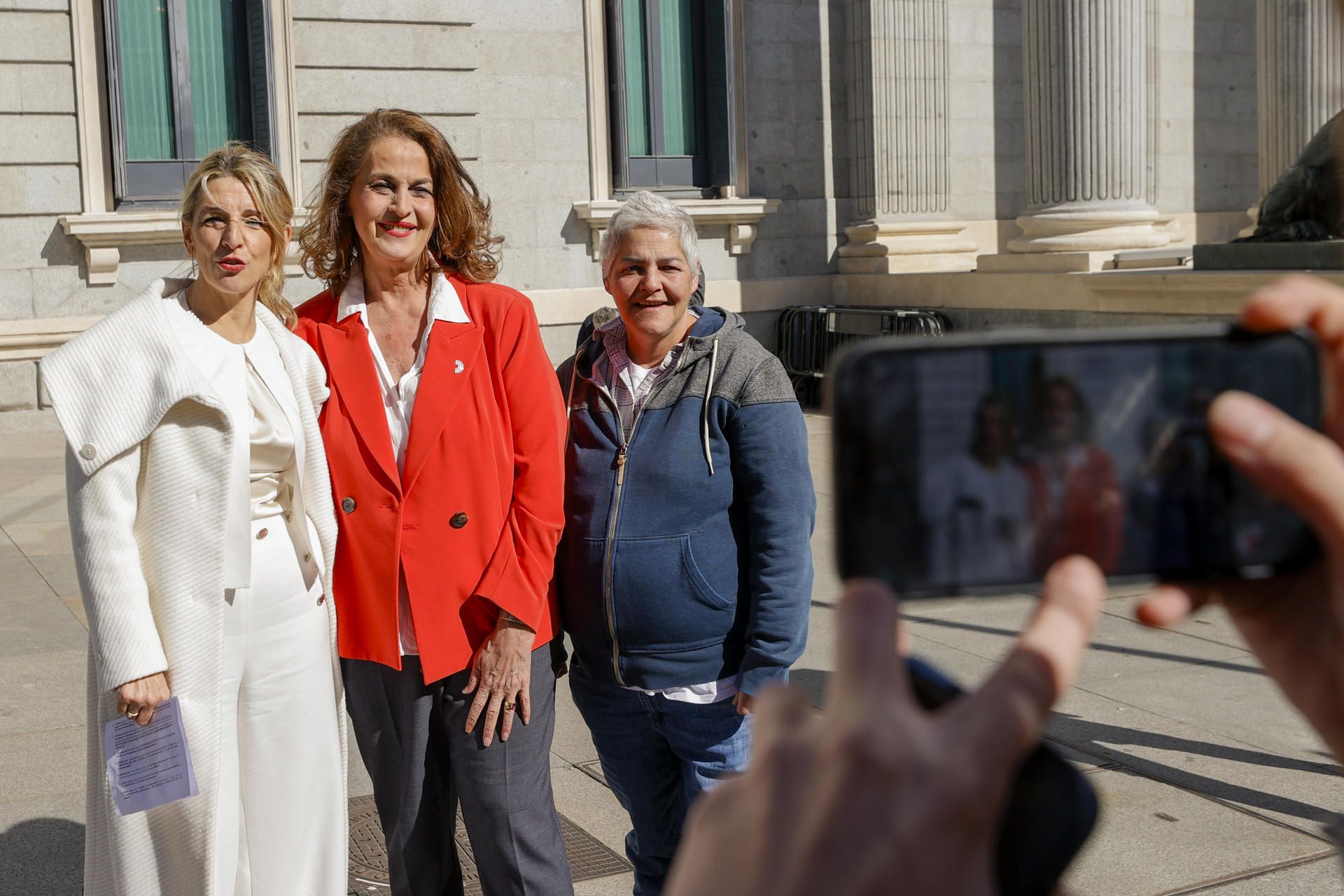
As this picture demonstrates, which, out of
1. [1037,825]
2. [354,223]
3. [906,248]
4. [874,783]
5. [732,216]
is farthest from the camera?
[906,248]

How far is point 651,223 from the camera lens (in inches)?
142

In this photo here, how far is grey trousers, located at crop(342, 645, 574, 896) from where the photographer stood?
3449 mm

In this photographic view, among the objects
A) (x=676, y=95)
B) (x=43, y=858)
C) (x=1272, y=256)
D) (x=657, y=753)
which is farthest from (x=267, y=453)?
(x=676, y=95)

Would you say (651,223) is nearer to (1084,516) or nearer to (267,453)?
(267,453)

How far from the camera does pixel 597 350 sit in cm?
366

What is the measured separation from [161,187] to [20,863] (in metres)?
10.8

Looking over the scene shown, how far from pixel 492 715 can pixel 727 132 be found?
14188 mm

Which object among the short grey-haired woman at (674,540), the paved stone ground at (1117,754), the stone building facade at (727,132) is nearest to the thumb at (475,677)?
the short grey-haired woman at (674,540)

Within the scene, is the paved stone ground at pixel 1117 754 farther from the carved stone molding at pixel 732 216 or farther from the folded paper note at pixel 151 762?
the carved stone molding at pixel 732 216

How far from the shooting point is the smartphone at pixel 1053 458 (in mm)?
905

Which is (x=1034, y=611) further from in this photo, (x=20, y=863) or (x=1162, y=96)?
(x=1162, y=96)

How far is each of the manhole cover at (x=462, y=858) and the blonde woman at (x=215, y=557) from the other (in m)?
0.77

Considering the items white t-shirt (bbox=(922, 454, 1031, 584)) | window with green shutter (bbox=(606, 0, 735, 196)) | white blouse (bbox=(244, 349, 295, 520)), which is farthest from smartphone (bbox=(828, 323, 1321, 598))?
window with green shutter (bbox=(606, 0, 735, 196))

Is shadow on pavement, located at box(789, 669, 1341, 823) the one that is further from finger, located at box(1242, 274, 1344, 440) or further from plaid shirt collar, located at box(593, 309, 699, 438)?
finger, located at box(1242, 274, 1344, 440)
